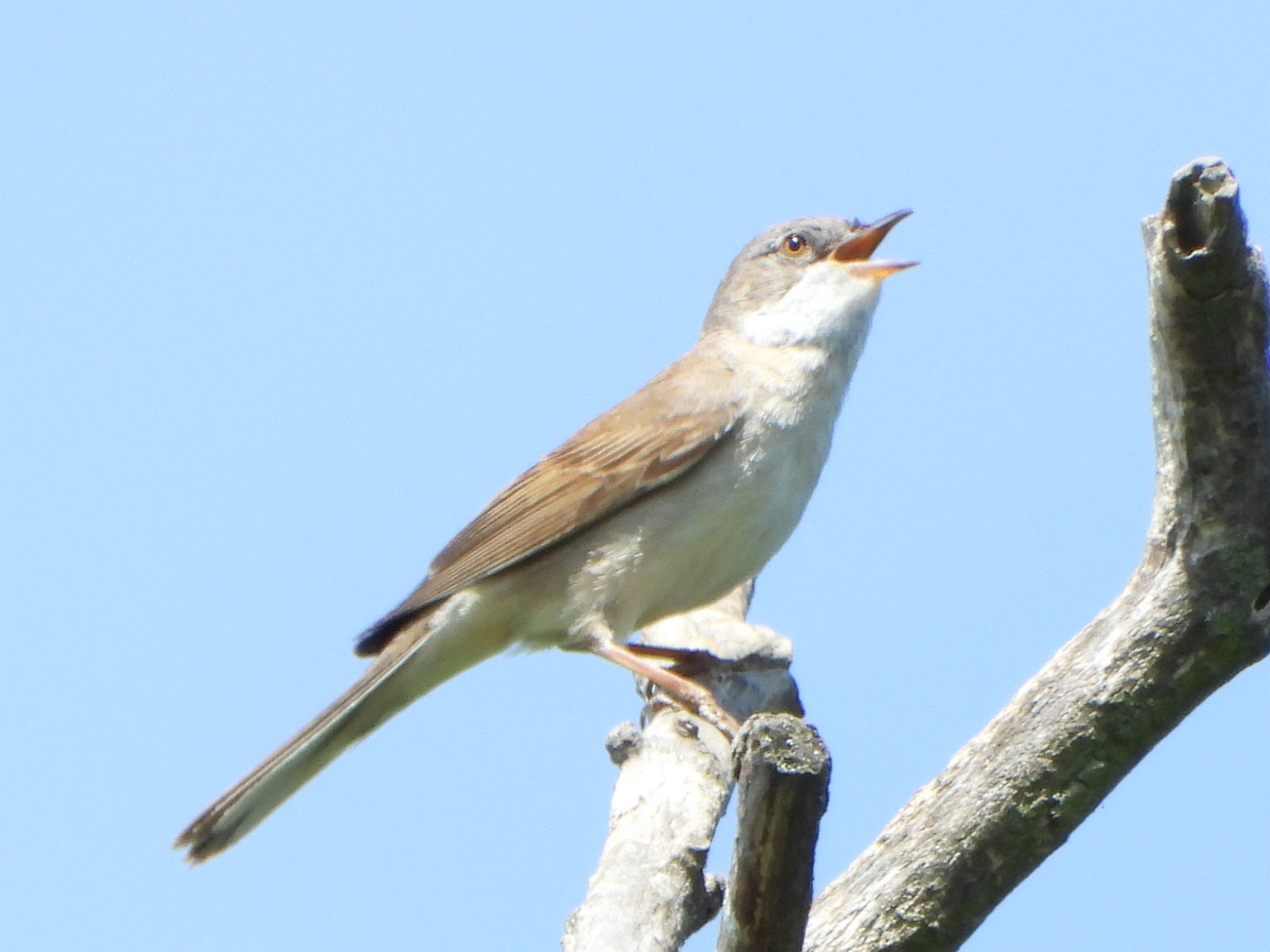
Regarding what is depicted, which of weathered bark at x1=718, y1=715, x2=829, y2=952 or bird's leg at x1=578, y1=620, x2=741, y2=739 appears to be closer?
weathered bark at x1=718, y1=715, x2=829, y2=952

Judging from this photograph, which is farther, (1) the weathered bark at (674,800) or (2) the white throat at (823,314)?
(2) the white throat at (823,314)

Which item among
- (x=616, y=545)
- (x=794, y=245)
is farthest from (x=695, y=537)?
(x=794, y=245)

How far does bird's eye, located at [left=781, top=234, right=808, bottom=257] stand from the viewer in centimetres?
650

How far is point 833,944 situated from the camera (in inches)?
139

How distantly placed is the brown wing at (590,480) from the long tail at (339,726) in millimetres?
194

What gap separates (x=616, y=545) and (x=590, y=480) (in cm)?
31

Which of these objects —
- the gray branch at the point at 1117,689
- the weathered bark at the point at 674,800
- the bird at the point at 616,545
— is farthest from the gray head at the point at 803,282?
the gray branch at the point at 1117,689

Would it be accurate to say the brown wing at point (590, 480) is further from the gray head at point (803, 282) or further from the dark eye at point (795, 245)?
the dark eye at point (795, 245)

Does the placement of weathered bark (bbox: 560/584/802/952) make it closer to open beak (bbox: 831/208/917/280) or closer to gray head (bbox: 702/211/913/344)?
gray head (bbox: 702/211/913/344)

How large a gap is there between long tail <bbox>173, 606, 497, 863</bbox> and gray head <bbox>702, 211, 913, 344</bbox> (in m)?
1.82

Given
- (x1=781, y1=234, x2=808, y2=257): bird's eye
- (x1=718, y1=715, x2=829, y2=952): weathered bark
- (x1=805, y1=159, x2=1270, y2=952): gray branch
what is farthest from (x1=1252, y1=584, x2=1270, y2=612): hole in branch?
(x1=781, y1=234, x2=808, y2=257): bird's eye

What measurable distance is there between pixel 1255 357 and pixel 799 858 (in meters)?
1.54

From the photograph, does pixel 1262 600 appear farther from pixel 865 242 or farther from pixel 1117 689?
pixel 865 242

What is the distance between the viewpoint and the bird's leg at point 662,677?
4906 millimetres
